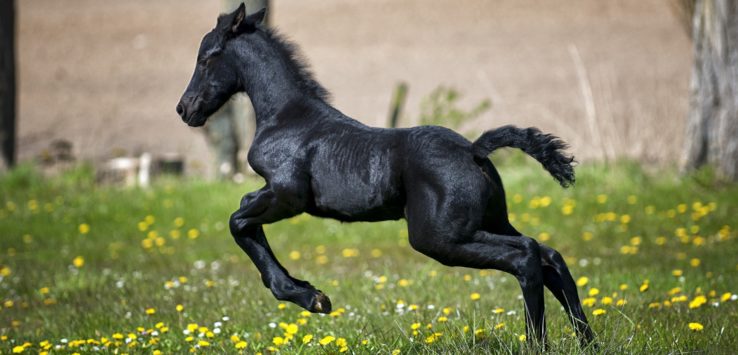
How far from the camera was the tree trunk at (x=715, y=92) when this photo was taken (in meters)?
10.4

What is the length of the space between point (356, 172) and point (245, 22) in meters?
0.89

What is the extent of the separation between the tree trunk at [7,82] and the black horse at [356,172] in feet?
33.3

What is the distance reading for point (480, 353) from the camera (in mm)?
4480

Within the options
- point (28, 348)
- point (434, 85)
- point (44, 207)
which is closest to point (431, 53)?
point (434, 85)

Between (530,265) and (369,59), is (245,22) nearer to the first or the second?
(530,265)

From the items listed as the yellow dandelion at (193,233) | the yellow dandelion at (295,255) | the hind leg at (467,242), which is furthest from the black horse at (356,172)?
the yellow dandelion at (193,233)

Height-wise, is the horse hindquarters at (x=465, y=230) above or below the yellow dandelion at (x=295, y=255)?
above

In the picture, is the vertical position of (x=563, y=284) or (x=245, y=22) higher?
(x=245, y=22)

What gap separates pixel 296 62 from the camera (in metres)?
4.52

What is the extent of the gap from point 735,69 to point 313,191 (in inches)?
297

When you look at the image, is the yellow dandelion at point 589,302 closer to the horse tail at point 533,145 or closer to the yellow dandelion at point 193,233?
the horse tail at point 533,145

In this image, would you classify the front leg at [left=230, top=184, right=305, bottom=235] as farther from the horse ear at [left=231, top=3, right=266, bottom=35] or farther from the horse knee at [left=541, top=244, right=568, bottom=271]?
the horse knee at [left=541, top=244, right=568, bottom=271]

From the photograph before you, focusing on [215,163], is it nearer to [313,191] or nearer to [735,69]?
[735,69]

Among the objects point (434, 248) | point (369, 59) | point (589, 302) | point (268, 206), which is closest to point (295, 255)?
point (589, 302)
